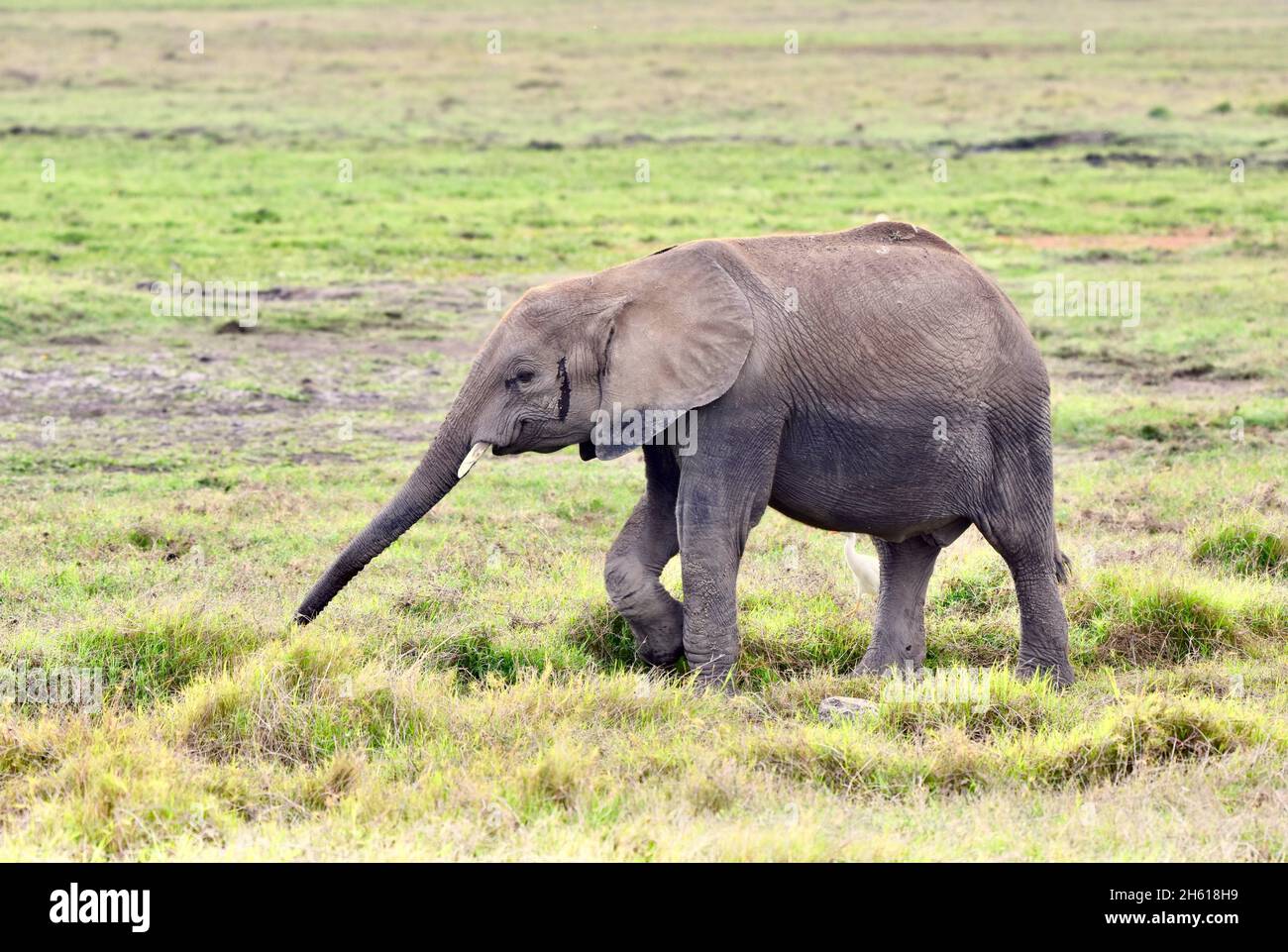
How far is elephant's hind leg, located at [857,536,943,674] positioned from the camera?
763cm

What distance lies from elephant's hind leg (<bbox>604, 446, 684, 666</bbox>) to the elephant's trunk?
84 cm

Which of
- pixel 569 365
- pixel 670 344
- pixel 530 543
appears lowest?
A: pixel 530 543

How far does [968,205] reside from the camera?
24406mm

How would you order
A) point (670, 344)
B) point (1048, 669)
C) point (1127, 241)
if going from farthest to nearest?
1. point (1127, 241)
2. point (1048, 669)
3. point (670, 344)

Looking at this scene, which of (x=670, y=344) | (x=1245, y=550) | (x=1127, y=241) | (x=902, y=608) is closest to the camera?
(x=670, y=344)

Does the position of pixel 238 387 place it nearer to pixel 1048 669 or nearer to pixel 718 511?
pixel 718 511

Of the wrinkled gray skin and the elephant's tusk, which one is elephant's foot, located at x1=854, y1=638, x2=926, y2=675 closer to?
the wrinkled gray skin

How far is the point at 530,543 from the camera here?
32.6ft

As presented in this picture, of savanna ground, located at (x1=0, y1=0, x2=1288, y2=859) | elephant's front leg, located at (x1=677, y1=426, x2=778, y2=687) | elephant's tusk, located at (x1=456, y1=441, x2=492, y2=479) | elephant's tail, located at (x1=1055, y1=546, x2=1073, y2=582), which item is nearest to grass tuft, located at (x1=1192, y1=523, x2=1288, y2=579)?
savanna ground, located at (x1=0, y1=0, x2=1288, y2=859)

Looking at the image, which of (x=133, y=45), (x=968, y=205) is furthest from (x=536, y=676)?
(x=133, y=45)

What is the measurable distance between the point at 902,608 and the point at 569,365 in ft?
6.32

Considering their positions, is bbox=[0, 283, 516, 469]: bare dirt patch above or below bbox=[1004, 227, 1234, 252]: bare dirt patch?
below

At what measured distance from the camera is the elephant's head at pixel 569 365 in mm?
7012

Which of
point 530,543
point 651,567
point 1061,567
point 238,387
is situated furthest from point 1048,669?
point 238,387
